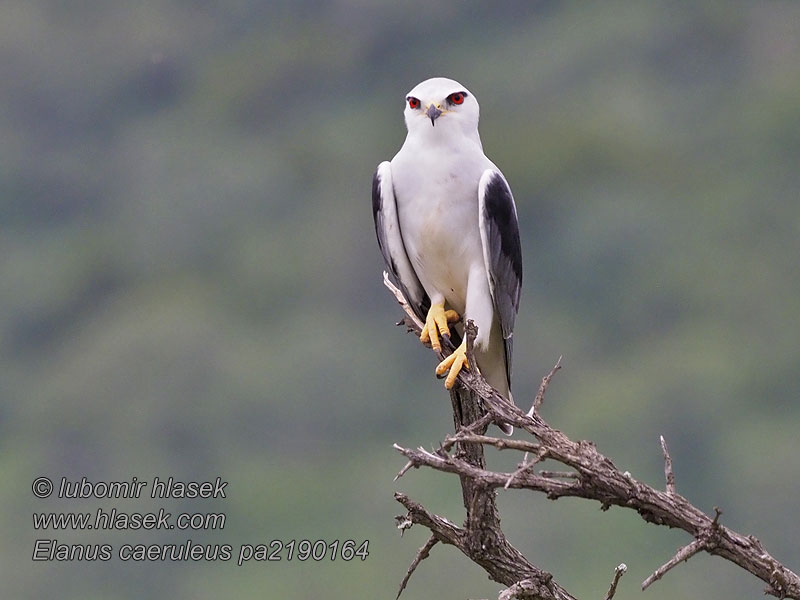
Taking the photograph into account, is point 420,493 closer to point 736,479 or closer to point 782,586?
point 736,479

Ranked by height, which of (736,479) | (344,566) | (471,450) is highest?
(736,479)

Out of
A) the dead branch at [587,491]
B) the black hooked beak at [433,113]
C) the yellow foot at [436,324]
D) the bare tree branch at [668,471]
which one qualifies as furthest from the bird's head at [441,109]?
the bare tree branch at [668,471]

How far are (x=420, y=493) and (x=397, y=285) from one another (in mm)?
13525

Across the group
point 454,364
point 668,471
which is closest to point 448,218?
point 454,364

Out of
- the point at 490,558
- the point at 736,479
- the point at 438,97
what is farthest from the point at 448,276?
the point at 736,479

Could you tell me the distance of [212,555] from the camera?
5.57 meters

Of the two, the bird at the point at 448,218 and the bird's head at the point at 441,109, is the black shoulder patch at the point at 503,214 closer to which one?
the bird at the point at 448,218

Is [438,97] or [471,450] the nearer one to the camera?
[471,450]

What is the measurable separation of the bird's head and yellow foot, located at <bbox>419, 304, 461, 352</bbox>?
2.59ft

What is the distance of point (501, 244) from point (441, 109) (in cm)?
62

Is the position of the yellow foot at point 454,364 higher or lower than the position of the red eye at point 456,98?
lower

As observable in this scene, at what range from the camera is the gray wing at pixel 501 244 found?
4938 millimetres

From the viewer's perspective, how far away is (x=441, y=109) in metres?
4.93

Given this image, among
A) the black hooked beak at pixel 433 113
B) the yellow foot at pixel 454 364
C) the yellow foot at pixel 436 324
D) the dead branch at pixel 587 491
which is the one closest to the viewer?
the dead branch at pixel 587 491
